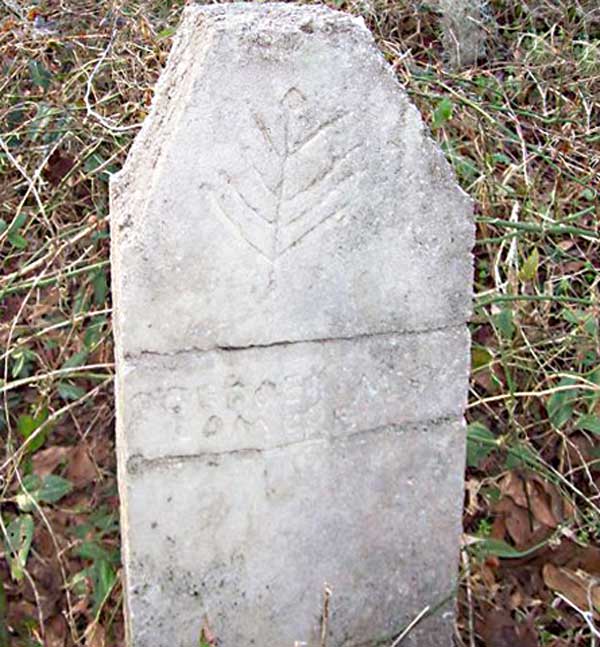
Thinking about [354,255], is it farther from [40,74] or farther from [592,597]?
[40,74]

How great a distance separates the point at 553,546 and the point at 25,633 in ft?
4.50

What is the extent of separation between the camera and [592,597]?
8.59 ft

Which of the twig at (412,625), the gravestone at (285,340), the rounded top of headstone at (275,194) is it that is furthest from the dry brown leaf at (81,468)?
the rounded top of headstone at (275,194)

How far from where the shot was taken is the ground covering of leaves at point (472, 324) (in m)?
2.64

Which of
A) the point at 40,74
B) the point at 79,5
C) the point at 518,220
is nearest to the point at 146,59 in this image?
the point at 40,74

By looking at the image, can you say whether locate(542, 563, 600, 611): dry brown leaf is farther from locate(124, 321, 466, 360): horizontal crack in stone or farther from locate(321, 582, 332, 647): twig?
locate(124, 321, 466, 360): horizontal crack in stone

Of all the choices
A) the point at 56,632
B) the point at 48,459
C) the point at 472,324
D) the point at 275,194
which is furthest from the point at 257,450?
the point at 472,324

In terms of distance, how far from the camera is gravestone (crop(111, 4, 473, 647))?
69.4 inches

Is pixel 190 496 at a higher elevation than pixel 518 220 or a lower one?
higher

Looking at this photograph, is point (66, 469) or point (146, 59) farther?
point (146, 59)

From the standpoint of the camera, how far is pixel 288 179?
182cm

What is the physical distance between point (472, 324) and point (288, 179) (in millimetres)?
1532

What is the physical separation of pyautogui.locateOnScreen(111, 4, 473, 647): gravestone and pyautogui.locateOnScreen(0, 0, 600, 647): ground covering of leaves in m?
0.50

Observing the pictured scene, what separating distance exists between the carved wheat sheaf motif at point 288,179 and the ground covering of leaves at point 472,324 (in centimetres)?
97
